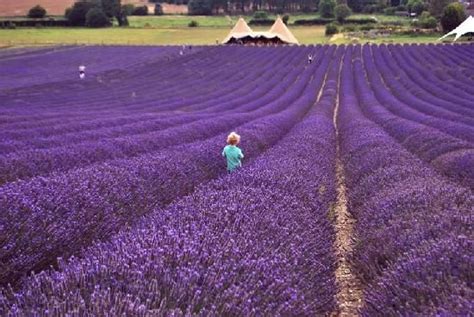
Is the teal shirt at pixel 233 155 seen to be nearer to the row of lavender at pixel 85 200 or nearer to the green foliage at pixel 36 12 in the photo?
the row of lavender at pixel 85 200

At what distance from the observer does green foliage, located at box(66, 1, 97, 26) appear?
7088cm

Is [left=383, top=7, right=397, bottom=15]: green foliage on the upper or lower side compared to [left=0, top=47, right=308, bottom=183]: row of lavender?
upper

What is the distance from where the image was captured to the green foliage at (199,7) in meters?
92.5

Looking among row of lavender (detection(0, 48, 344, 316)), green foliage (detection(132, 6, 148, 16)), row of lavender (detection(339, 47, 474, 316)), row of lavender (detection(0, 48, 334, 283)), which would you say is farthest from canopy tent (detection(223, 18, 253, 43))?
row of lavender (detection(0, 48, 344, 316))

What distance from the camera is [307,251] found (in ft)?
12.2

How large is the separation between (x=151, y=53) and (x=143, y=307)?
141 feet

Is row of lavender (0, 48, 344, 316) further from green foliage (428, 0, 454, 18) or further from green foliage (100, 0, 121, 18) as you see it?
green foliage (100, 0, 121, 18)

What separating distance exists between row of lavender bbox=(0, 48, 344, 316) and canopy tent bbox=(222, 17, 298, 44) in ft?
164

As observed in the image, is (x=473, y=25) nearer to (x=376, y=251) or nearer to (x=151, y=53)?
(x=151, y=53)

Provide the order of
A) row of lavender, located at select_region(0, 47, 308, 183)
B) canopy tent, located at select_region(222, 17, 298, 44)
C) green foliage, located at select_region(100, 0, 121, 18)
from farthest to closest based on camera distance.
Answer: green foliage, located at select_region(100, 0, 121, 18) < canopy tent, located at select_region(222, 17, 298, 44) < row of lavender, located at select_region(0, 47, 308, 183)

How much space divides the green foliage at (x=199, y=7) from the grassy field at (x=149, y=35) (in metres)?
16.7

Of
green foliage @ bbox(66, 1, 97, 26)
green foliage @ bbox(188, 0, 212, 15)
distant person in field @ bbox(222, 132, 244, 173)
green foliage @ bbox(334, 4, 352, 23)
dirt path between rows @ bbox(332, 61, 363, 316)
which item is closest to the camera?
dirt path between rows @ bbox(332, 61, 363, 316)

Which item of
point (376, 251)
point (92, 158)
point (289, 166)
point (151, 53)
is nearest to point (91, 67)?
point (151, 53)

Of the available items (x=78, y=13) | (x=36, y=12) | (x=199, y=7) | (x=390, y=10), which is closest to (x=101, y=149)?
(x=78, y=13)
